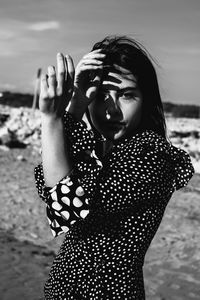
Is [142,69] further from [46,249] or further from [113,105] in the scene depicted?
[46,249]

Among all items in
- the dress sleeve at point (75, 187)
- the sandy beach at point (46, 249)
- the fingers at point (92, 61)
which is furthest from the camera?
the sandy beach at point (46, 249)

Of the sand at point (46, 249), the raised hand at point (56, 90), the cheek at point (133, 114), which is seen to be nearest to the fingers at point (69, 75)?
the raised hand at point (56, 90)

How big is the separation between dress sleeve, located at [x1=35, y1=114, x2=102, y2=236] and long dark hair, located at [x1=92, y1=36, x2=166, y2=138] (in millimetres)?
240

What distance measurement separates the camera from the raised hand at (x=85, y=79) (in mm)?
1309

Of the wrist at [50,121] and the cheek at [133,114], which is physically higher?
the wrist at [50,121]

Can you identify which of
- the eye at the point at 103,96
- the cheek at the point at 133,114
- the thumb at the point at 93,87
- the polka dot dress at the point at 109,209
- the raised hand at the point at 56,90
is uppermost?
the raised hand at the point at 56,90

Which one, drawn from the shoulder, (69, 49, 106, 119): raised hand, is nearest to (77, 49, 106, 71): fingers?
(69, 49, 106, 119): raised hand

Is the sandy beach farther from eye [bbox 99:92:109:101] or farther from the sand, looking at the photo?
eye [bbox 99:92:109:101]

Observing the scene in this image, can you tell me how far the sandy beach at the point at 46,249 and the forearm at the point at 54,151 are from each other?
272cm

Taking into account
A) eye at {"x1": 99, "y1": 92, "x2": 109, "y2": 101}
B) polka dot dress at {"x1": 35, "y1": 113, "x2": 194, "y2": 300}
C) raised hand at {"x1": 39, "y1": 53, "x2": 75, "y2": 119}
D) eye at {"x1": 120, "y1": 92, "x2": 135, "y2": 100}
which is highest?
raised hand at {"x1": 39, "y1": 53, "x2": 75, "y2": 119}

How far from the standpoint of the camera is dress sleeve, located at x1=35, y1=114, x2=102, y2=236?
3.64 ft

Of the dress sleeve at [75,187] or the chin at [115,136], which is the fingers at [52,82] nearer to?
the dress sleeve at [75,187]

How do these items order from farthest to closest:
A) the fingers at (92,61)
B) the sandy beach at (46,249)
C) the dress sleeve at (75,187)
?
1. the sandy beach at (46,249)
2. the fingers at (92,61)
3. the dress sleeve at (75,187)

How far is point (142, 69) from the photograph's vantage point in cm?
138
